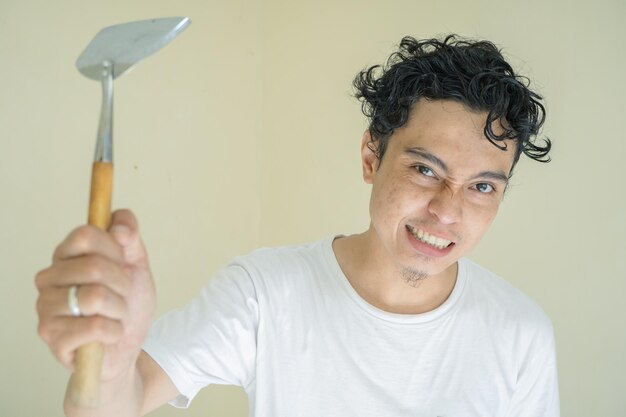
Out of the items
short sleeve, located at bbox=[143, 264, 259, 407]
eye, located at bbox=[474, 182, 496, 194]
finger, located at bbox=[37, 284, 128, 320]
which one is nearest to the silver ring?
finger, located at bbox=[37, 284, 128, 320]

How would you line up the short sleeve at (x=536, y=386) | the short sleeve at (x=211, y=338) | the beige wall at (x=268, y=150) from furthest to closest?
the beige wall at (x=268, y=150)
the short sleeve at (x=536, y=386)
the short sleeve at (x=211, y=338)

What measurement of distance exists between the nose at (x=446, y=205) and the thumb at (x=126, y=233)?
2.06 feet

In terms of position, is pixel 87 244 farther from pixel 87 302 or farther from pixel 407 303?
pixel 407 303

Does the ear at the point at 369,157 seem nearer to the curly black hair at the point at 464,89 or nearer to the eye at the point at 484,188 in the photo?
the curly black hair at the point at 464,89

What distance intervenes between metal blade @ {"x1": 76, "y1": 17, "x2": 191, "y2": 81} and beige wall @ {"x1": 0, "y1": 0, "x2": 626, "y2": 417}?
0.83 m

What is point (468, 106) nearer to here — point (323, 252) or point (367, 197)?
point (323, 252)

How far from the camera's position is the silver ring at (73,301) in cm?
64

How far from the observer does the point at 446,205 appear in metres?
1.19

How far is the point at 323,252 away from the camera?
1.33 meters

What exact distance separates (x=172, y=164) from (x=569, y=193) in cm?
110

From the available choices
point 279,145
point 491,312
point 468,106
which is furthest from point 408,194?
point 279,145

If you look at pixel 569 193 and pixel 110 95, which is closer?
pixel 110 95

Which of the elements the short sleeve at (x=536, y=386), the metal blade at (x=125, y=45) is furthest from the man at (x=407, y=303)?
the metal blade at (x=125, y=45)

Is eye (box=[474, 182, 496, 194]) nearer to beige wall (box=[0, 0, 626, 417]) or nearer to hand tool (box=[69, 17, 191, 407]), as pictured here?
beige wall (box=[0, 0, 626, 417])
